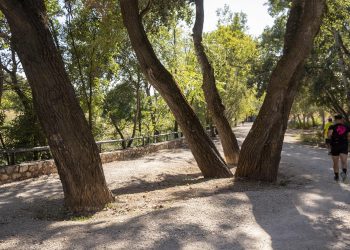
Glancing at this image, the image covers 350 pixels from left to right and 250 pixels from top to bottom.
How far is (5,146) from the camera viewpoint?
14.2 metres

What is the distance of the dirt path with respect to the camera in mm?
5152

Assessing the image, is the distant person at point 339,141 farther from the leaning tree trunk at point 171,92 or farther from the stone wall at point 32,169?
the stone wall at point 32,169

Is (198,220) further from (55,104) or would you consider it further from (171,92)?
(171,92)

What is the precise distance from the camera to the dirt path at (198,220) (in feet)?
16.9

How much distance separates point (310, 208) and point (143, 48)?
Answer: 5926 millimetres

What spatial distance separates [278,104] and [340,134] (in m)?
2.18

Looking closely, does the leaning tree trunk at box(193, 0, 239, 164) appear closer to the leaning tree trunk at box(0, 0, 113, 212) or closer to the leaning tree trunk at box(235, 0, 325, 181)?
the leaning tree trunk at box(235, 0, 325, 181)

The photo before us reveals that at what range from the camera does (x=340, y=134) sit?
10.3 metres

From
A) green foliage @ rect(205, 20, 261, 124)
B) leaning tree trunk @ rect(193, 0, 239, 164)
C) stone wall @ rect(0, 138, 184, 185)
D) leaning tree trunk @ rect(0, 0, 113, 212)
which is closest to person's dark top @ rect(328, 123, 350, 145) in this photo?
leaning tree trunk @ rect(193, 0, 239, 164)

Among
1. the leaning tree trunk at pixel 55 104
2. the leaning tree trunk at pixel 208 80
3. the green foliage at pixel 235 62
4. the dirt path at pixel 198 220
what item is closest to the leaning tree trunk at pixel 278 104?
the dirt path at pixel 198 220

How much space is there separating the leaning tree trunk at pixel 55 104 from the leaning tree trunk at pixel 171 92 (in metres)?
→ 3.33

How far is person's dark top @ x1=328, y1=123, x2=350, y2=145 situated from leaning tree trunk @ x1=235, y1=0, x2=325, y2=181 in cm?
172

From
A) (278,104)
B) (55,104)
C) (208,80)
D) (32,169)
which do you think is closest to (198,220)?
(55,104)

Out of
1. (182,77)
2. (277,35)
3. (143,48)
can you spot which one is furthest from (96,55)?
(277,35)
